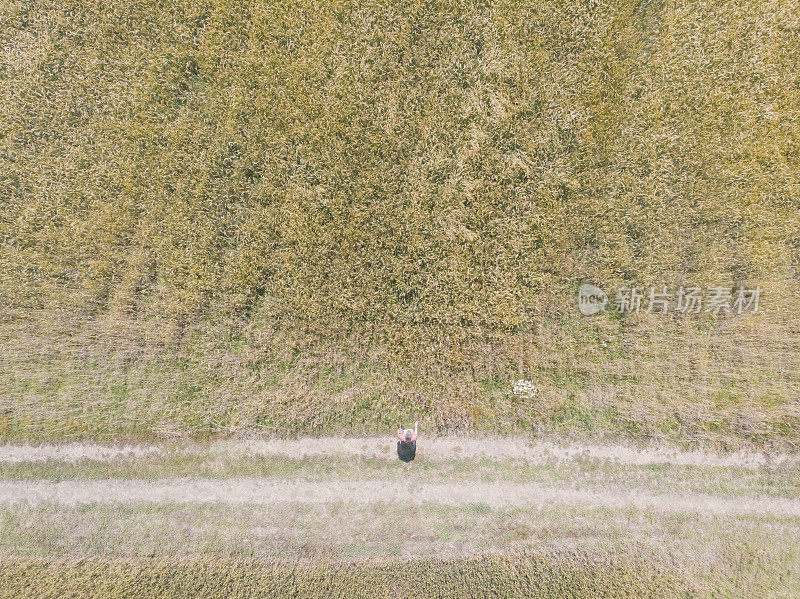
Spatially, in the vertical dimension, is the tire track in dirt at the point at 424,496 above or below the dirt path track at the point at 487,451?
below

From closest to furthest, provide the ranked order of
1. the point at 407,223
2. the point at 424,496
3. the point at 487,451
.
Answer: the point at 424,496, the point at 487,451, the point at 407,223

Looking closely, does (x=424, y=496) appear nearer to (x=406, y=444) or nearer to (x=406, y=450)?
(x=406, y=450)

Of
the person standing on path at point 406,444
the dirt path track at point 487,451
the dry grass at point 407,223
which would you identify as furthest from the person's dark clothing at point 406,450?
the dry grass at point 407,223

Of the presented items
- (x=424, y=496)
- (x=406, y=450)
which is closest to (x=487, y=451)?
(x=424, y=496)

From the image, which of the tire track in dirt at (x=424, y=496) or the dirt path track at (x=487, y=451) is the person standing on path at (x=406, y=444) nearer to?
the dirt path track at (x=487, y=451)

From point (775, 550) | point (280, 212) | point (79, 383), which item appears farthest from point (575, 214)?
point (79, 383)
